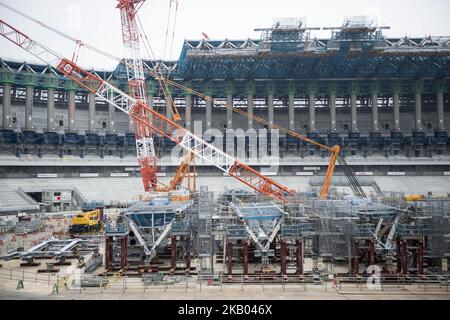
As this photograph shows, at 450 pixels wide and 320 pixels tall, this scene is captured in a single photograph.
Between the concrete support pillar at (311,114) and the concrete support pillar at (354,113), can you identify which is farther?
the concrete support pillar at (311,114)

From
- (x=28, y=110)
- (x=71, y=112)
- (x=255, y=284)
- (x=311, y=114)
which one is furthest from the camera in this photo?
(x=311, y=114)

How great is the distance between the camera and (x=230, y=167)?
41812 mm

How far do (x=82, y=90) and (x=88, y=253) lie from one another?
50697 millimetres

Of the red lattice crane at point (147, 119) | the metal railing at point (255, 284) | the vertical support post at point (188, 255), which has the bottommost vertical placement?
the metal railing at point (255, 284)

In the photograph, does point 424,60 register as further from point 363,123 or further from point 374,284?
point 374,284

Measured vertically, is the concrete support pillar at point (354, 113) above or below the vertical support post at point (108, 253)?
above

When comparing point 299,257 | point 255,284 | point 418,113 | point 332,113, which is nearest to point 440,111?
point 418,113

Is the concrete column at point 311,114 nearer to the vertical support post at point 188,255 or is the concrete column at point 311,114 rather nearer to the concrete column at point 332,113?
the concrete column at point 332,113

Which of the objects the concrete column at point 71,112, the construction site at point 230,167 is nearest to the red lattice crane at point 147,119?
the construction site at point 230,167

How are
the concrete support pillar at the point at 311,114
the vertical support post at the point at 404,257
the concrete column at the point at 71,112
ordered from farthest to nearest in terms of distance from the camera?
1. the concrete support pillar at the point at 311,114
2. the concrete column at the point at 71,112
3. the vertical support post at the point at 404,257

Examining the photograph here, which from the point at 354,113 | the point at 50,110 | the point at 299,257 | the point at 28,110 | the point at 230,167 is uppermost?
the point at 354,113

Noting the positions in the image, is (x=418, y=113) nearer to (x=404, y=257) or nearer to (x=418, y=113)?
(x=418, y=113)

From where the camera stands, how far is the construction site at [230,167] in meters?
Result: 22.2

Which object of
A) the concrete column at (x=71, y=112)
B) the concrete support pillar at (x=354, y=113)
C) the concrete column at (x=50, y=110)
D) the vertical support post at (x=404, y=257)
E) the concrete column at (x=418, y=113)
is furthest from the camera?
the concrete support pillar at (x=354, y=113)
